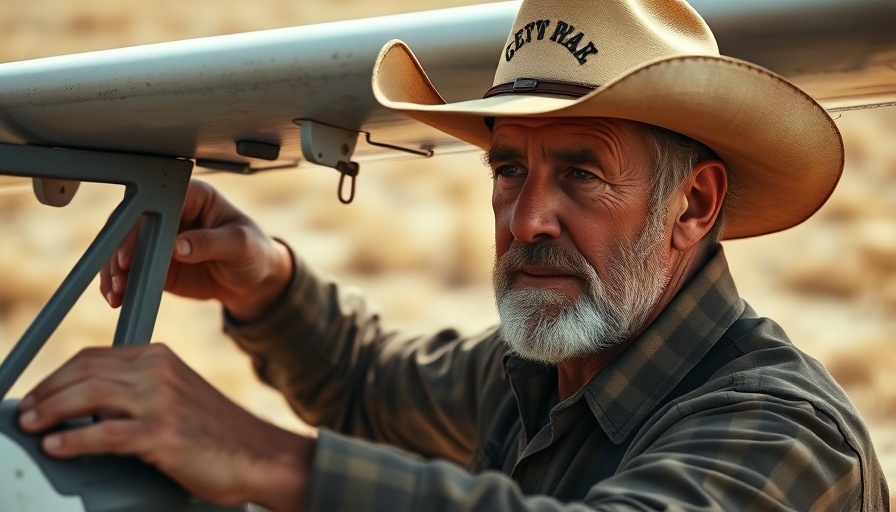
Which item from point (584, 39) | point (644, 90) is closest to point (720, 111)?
point (644, 90)

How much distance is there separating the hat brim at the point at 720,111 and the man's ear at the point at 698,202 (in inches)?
1.6

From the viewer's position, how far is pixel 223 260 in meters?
3.02

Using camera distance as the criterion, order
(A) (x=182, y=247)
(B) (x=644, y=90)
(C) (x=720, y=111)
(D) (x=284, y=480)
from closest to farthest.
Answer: (D) (x=284, y=480) < (B) (x=644, y=90) < (C) (x=720, y=111) < (A) (x=182, y=247)

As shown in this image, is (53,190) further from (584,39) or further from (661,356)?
(661,356)

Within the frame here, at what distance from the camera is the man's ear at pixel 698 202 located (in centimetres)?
237

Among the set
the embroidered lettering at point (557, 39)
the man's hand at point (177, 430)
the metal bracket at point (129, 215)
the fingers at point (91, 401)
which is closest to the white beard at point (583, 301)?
the embroidered lettering at point (557, 39)

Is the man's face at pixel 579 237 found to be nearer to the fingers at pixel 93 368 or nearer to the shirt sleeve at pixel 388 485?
the shirt sleeve at pixel 388 485

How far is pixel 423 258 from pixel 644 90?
7.83m

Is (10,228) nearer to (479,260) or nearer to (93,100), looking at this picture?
(479,260)

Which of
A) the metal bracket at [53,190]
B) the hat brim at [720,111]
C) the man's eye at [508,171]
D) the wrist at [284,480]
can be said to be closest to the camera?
the wrist at [284,480]

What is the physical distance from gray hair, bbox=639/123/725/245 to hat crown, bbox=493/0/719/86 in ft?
0.49

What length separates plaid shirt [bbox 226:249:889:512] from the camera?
1611 mm

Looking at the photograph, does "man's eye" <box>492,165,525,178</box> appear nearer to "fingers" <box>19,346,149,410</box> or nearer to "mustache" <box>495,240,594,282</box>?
"mustache" <box>495,240,594,282</box>

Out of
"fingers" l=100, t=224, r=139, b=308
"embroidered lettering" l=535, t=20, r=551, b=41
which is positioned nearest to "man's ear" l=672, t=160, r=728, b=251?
"embroidered lettering" l=535, t=20, r=551, b=41
